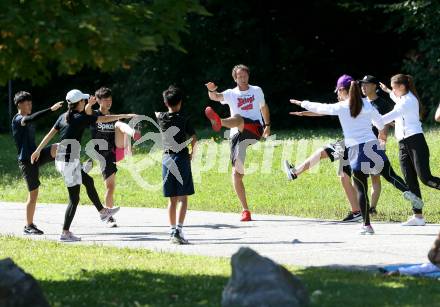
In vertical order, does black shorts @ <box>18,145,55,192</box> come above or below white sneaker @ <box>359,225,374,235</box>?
above

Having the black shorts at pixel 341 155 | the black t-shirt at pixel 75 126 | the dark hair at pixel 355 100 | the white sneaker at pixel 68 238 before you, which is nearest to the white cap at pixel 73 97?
the black t-shirt at pixel 75 126

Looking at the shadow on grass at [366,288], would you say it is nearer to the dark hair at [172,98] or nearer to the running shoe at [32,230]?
the dark hair at [172,98]

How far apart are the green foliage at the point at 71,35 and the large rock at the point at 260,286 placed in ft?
6.33

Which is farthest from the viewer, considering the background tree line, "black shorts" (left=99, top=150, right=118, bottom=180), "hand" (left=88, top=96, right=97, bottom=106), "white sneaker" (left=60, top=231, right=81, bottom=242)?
the background tree line

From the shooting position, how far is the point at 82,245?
11992 mm

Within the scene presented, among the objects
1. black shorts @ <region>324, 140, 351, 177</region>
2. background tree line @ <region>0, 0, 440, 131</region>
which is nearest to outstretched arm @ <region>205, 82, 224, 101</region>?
black shorts @ <region>324, 140, 351, 177</region>

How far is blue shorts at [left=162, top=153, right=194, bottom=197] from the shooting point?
460 inches

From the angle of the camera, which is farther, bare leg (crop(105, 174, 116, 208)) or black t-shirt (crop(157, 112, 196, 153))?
bare leg (crop(105, 174, 116, 208))

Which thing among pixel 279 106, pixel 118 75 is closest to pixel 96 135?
pixel 279 106

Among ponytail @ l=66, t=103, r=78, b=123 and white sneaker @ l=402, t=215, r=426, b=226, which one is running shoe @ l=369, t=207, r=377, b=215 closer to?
white sneaker @ l=402, t=215, r=426, b=226

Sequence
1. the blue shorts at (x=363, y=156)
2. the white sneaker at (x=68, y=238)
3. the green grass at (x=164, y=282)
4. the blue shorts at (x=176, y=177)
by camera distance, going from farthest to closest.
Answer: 1. the white sneaker at (x=68, y=238)
2. the blue shorts at (x=363, y=156)
3. the blue shorts at (x=176, y=177)
4. the green grass at (x=164, y=282)

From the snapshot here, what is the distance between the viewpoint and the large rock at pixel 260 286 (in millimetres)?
7133

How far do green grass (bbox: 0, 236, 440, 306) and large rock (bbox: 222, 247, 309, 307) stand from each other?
0.45 m

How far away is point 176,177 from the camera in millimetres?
11703
